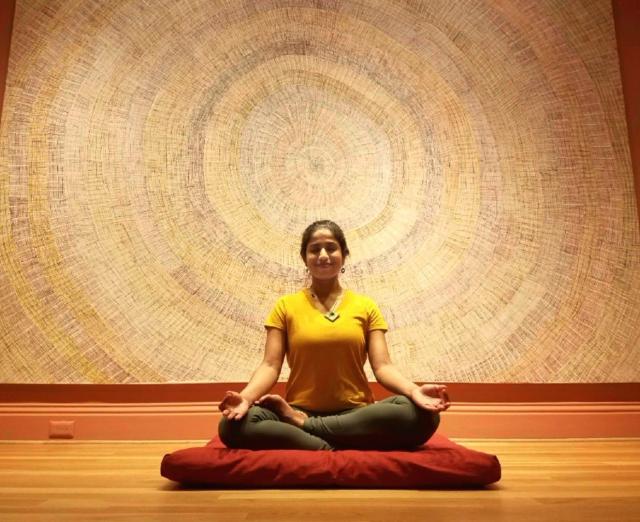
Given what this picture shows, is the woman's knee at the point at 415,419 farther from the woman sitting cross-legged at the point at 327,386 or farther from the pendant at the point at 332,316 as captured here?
the pendant at the point at 332,316

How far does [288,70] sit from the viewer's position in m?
2.54

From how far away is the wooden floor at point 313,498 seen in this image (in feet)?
3.28

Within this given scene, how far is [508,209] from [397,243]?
52 cm

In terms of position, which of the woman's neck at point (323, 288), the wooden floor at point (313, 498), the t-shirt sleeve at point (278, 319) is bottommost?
the wooden floor at point (313, 498)

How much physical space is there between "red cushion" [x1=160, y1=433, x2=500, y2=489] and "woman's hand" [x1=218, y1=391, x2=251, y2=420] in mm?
98

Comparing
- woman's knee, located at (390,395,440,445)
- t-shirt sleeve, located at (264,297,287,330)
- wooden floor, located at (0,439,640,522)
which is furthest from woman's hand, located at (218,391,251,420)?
woman's knee, located at (390,395,440,445)

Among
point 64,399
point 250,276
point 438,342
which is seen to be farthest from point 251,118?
point 64,399

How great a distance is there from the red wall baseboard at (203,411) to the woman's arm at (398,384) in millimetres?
687

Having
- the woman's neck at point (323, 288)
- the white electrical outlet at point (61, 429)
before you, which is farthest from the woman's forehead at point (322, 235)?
the white electrical outlet at point (61, 429)

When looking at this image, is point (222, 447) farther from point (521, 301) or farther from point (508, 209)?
point (508, 209)

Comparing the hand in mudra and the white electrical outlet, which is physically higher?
the hand in mudra

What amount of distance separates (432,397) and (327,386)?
0.32 meters

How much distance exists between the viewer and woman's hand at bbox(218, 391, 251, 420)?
1.36 meters

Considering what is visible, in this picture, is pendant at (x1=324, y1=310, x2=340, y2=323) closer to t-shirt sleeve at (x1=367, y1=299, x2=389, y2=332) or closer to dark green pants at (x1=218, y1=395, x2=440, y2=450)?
t-shirt sleeve at (x1=367, y1=299, x2=389, y2=332)
